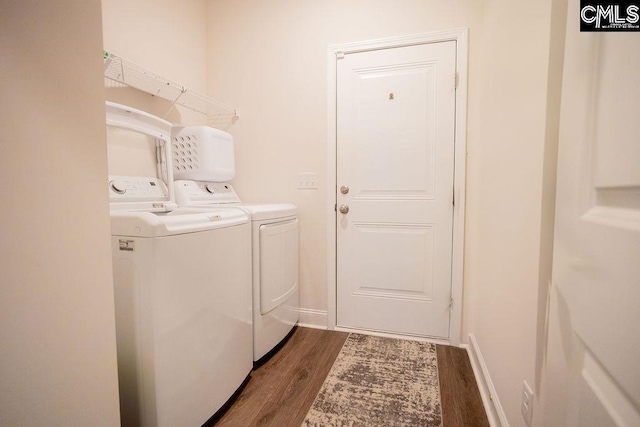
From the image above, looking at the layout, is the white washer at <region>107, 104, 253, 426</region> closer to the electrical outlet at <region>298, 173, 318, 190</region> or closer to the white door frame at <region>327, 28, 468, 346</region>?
the electrical outlet at <region>298, 173, 318, 190</region>

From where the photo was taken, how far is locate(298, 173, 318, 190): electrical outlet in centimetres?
211

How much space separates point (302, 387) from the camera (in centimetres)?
145

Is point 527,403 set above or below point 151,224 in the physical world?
below

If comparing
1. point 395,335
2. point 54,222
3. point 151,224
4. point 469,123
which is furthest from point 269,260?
point 469,123

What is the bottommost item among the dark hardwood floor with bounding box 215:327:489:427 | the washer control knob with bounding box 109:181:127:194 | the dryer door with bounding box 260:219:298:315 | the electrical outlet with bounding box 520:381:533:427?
the dark hardwood floor with bounding box 215:327:489:427

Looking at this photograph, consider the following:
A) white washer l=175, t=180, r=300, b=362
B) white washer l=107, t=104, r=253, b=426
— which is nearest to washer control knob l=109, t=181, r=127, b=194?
white washer l=107, t=104, r=253, b=426

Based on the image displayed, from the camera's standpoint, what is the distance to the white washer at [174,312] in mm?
938

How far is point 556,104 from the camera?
2.54ft

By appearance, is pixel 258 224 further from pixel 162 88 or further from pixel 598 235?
pixel 598 235

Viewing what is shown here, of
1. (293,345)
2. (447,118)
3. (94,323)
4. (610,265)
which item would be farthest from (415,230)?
(94,323)

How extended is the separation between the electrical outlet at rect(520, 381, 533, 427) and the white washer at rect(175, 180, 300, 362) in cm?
122

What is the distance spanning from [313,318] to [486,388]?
46.5 inches

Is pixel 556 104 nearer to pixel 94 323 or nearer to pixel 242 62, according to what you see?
pixel 94 323

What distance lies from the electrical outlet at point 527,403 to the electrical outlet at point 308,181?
5.25 feet
